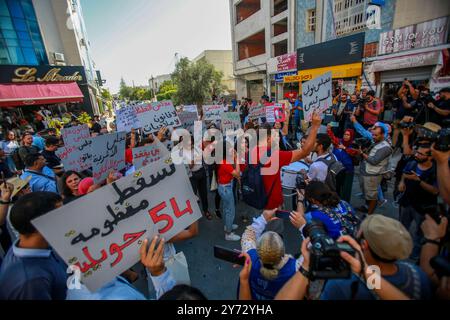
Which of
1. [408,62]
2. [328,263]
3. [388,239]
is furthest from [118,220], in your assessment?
[408,62]

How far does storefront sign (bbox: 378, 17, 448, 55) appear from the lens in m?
9.26

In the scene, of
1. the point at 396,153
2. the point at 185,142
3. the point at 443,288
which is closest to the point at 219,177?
the point at 185,142

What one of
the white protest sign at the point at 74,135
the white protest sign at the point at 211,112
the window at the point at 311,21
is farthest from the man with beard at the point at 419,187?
the window at the point at 311,21

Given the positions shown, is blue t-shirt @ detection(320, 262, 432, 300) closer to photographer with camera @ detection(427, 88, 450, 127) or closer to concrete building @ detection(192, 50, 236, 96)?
photographer with camera @ detection(427, 88, 450, 127)

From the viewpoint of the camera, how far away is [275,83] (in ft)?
73.8

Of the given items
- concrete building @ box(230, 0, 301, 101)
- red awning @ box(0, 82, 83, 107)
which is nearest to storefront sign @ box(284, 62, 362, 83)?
concrete building @ box(230, 0, 301, 101)

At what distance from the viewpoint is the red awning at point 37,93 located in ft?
49.7

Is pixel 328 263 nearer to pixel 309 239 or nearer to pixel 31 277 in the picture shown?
pixel 309 239

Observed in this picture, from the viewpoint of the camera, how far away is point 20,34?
19.1 meters

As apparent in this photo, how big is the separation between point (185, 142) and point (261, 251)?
344cm

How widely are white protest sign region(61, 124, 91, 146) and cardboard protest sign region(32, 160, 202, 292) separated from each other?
3327 millimetres

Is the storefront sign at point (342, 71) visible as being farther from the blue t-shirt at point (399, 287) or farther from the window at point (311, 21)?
the blue t-shirt at point (399, 287)

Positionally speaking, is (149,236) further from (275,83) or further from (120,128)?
(275,83)

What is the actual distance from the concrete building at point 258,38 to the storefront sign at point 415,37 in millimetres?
8817
